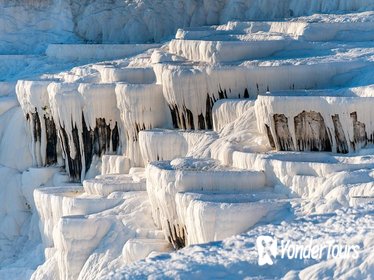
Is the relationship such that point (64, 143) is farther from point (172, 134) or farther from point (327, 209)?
point (327, 209)

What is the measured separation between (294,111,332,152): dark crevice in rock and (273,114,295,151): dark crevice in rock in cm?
12

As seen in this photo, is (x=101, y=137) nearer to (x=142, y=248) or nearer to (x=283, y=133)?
(x=283, y=133)

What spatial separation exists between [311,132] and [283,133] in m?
0.41

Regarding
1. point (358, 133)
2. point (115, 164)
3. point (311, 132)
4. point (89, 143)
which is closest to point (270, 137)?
point (311, 132)

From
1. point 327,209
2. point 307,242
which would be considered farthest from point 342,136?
point 307,242

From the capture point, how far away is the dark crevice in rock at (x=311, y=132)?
769 inches

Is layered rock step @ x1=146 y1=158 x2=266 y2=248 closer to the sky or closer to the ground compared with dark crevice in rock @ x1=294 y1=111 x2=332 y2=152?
closer to the ground

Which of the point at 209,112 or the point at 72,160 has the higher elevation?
the point at 209,112

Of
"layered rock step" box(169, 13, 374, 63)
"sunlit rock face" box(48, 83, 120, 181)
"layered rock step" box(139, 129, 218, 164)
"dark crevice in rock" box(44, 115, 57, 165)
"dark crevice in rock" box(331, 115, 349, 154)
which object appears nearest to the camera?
"dark crevice in rock" box(331, 115, 349, 154)

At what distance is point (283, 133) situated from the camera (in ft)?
65.0

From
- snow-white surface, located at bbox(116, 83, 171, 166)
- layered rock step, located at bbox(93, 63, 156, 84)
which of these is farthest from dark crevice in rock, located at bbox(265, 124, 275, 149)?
layered rock step, located at bbox(93, 63, 156, 84)

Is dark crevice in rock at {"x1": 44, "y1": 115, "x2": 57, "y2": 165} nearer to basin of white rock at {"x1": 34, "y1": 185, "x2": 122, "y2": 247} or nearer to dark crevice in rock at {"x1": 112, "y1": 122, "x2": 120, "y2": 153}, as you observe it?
dark crevice in rock at {"x1": 112, "y1": 122, "x2": 120, "y2": 153}

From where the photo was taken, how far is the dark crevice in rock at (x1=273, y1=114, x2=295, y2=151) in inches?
778

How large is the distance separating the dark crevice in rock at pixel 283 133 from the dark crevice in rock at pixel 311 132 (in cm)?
12
